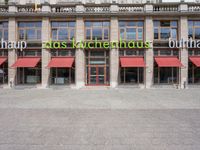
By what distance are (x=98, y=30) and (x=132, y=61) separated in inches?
241

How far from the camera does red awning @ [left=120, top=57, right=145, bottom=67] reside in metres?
20.5

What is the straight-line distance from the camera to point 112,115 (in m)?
8.16

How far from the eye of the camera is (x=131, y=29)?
22109mm

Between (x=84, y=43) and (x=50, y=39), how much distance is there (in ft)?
15.1

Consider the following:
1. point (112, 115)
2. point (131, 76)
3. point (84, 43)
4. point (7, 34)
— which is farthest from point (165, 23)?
point (7, 34)

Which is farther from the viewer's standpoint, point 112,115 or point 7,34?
point 7,34

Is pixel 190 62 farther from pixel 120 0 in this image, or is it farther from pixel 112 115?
pixel 112 115

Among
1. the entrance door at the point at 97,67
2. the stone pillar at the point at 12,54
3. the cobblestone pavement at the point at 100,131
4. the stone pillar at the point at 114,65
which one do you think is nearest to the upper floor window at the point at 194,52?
the stone pillar at the point at 114,65

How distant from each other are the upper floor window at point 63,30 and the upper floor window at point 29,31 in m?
1.97

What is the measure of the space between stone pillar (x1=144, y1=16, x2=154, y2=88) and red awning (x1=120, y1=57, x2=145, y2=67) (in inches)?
34.2

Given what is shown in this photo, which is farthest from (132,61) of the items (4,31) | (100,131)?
(4,31)

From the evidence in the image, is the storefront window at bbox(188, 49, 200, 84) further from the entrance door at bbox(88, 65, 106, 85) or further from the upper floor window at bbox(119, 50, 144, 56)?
the entrance door at bbox(88, 65, 106, 85)

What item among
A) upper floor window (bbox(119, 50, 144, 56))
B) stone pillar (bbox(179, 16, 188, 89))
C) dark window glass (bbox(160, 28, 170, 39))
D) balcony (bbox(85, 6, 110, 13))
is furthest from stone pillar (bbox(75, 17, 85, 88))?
stone pillar (bbox(179, 16, 188, 89))

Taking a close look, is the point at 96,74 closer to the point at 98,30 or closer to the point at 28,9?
the point at 98,30
